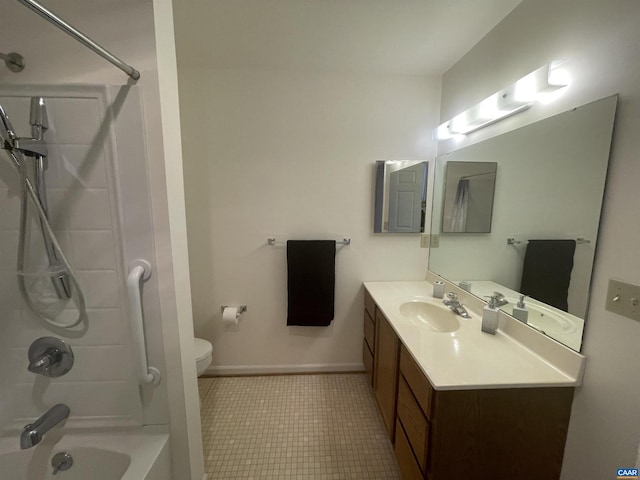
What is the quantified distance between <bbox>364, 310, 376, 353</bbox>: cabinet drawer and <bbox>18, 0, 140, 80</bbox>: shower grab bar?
1905 mm

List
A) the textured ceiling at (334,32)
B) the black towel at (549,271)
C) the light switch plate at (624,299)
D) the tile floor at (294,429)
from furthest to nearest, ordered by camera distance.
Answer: the tile floor at (294,429) → the textured ceiling at (334,32) → the black towel at (549,271) → the light switch plate at (624,299)

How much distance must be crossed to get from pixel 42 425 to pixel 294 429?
1.28 metres

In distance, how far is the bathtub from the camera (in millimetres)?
987

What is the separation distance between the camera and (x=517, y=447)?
3.10ft

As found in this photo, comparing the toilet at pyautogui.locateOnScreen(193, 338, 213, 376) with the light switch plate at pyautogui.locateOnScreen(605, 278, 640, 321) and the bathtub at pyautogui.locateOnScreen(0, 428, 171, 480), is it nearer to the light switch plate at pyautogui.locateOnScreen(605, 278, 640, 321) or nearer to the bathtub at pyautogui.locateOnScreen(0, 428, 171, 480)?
the bathtub at pyautogui.locateOnScreen(0, 428, 171, 480)

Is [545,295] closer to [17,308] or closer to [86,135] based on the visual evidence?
[86,135]

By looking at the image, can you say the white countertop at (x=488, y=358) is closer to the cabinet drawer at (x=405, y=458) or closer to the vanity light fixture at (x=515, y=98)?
the cabinet drawer at (x=405, y=458)

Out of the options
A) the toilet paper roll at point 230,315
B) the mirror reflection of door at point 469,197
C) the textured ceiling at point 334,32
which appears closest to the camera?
the textured ceiling at point 334,32

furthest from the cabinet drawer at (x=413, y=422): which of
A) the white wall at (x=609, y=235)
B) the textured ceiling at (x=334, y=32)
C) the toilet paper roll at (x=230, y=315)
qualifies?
the textured ceiling at (x=334, y=32)

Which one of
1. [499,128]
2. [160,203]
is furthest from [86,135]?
[499,128]

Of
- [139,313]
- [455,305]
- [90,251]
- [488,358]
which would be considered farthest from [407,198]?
[90,251]

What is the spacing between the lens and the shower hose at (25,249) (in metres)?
0.85

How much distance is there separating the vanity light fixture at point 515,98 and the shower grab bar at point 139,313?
1.89 meters

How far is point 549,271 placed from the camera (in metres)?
1.10
